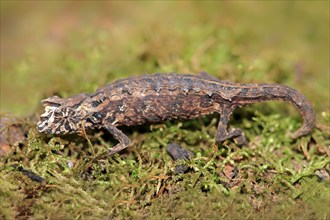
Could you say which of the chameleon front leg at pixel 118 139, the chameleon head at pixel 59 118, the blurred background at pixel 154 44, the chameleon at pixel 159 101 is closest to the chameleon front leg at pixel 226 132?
the chameleon at pixel 159 101

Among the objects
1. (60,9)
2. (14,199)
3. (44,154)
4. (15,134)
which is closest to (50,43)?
(60,9)

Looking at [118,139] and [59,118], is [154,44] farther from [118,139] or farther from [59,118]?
[59,118]

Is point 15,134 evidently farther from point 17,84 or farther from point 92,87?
point 17,84

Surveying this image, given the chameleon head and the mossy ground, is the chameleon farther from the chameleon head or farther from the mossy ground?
the mossy ground

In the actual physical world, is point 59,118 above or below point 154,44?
below

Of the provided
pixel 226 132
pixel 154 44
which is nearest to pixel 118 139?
pixel 226 132

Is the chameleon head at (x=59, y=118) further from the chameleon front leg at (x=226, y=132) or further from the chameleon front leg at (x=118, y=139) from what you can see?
the chameleon front leg at (x=226, y=132)

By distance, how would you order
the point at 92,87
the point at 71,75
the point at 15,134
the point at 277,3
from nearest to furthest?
the point at 15,134 < the point at 92,87 < the point at 71,75 < the point at 277,3
